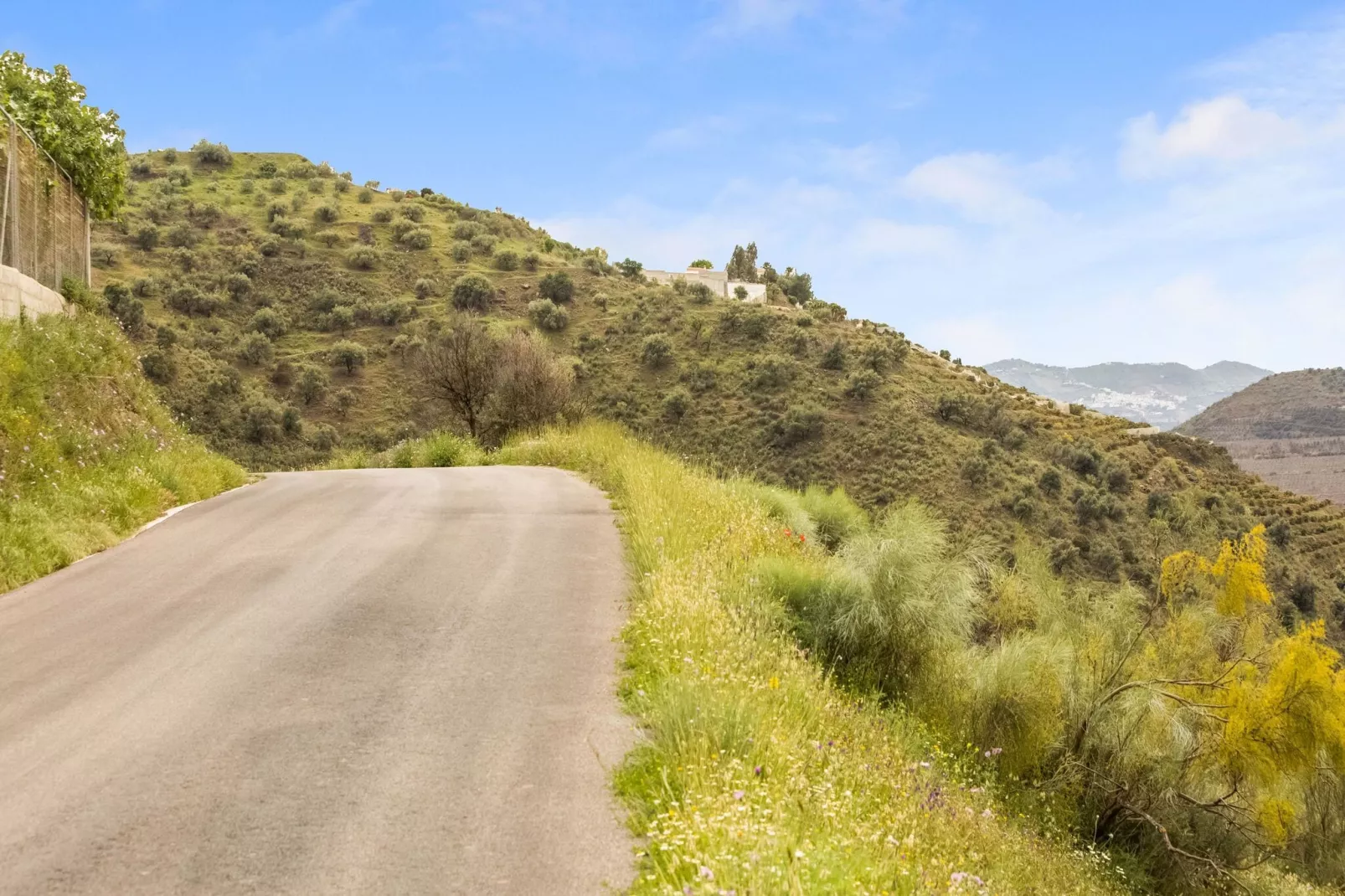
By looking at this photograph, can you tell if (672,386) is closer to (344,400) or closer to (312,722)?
(344,400)

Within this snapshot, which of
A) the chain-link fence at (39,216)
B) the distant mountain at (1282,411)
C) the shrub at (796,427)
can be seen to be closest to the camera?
the chain-link fence at (39,216)

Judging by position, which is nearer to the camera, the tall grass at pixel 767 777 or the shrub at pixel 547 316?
the tall grass at pixel 767 777

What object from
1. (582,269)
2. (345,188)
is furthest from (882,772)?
(345,188)

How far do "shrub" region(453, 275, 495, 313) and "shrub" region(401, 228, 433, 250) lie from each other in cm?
1011

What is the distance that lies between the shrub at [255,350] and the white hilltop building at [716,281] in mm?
44840

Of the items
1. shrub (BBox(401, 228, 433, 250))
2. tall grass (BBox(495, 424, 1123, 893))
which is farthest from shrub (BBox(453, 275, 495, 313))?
tall grass (BBox(495, 424, 1123, 893))

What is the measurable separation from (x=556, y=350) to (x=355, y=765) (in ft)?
190

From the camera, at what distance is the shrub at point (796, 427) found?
168 ft

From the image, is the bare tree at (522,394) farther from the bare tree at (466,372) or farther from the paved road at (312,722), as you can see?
the paved road at (312,722)

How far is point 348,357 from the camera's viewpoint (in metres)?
56.1

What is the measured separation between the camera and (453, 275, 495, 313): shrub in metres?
67.3

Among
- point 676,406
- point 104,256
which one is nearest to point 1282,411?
point 676,406

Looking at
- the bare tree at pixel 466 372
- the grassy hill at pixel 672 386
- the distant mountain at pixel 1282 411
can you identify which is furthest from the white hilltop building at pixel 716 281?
the distant mountain at pixel 1282 411

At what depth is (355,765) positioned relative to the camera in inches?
194
